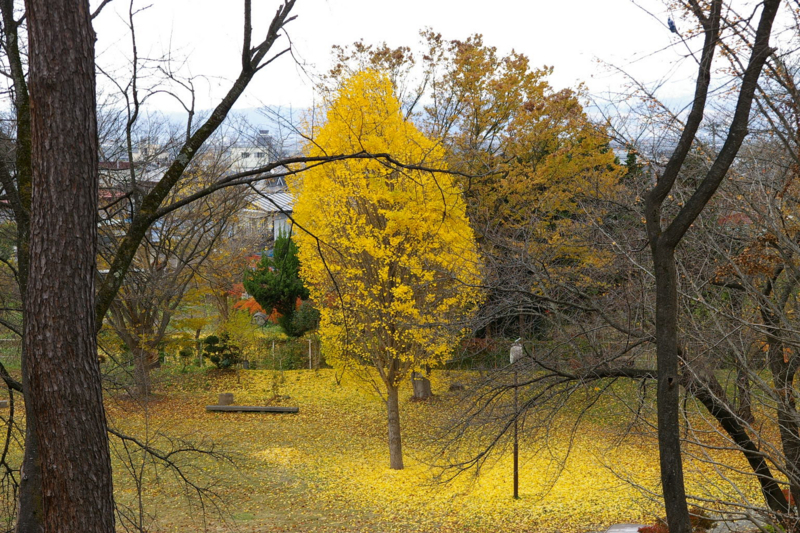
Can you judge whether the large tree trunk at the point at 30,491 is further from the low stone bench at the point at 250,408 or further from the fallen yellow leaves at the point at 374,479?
the low stone bench at the point at 250,408

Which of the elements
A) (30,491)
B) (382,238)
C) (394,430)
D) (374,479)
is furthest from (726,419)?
(374,479)

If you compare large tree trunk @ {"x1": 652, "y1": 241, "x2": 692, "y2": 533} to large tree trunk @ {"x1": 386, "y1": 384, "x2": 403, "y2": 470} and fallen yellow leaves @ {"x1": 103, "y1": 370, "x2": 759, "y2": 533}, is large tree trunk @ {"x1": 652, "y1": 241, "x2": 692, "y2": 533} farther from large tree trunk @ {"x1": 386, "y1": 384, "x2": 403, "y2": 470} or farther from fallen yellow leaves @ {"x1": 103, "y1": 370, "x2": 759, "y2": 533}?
large tree trunk @ {"x1": 386, "y1": 384, "x2": 403, "y2": 470}

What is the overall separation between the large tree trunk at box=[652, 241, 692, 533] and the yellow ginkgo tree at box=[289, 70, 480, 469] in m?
7.90

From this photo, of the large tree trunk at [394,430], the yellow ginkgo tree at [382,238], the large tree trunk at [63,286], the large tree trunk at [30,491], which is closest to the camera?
the large tree trunk at [63,286]

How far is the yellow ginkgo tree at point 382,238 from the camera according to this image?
13.2 meters

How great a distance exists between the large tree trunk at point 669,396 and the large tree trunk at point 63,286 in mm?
3459

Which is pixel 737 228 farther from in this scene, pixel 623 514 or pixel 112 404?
pixel 112 404

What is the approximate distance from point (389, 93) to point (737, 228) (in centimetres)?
783

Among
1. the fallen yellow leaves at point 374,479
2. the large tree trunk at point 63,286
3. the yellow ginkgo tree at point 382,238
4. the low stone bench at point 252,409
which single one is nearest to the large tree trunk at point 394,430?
the yellow ginkgo tree at point 382,238

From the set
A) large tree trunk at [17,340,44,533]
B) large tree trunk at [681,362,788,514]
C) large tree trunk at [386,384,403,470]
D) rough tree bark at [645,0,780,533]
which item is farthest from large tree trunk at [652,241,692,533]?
large tree trunk at [386,384,403,470]

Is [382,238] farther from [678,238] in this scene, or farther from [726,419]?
[678,238]

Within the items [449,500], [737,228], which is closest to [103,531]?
[737,228]

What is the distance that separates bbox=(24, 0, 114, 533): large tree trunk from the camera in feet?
10.4

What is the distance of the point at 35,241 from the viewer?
3.22m
